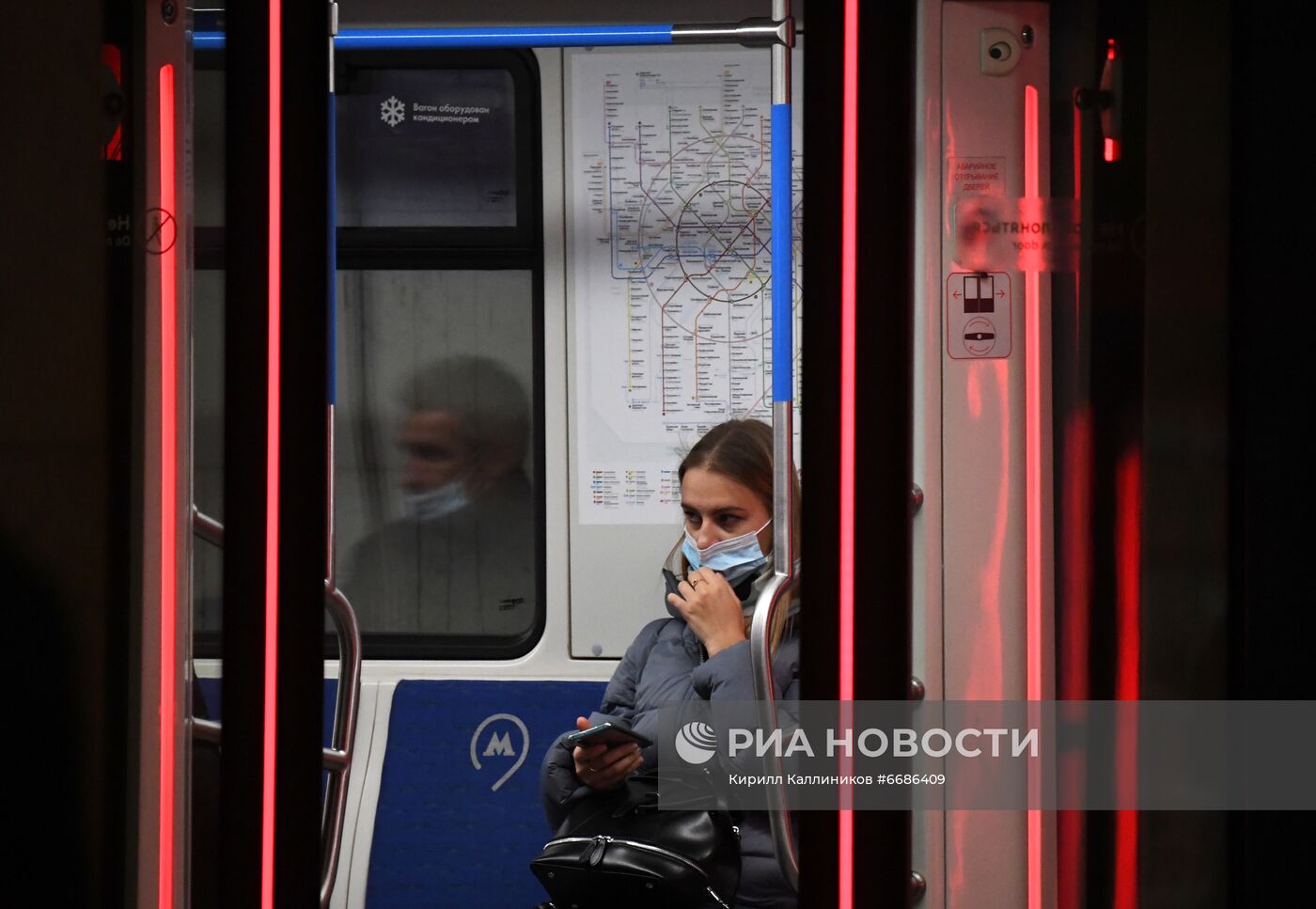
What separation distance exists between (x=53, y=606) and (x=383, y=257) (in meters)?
A: 2.03

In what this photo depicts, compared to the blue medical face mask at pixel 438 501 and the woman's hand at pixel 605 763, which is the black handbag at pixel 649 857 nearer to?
the woman's hand at pixel 605 763

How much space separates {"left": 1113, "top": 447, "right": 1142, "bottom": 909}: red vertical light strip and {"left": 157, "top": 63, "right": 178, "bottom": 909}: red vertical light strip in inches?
42.3

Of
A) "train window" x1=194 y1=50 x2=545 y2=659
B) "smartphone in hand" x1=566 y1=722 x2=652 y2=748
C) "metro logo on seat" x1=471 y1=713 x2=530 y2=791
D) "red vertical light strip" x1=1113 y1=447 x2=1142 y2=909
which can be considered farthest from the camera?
"train window" x1=194 y1=50 x2=545 y2=659

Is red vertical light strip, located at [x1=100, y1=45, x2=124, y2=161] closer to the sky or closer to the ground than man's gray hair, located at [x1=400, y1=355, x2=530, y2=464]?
closer to the sky

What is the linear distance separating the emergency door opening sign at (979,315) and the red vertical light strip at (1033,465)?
3 centimetres

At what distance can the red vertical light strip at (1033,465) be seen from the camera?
1.37 meters

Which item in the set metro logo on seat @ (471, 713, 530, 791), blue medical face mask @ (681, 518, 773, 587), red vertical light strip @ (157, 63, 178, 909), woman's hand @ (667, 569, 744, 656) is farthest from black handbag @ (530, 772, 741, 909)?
red vertical light strip @ (157, 63, 178, 909)

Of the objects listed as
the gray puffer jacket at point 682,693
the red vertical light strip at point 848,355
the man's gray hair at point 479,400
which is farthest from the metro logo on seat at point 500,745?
the red vertical light strip at point 848,355

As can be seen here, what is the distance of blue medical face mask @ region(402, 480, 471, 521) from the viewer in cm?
323

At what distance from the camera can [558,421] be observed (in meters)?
3.12

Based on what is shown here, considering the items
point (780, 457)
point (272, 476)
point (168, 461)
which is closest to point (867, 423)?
point (780, 457)

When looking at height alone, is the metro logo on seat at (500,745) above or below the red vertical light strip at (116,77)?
below

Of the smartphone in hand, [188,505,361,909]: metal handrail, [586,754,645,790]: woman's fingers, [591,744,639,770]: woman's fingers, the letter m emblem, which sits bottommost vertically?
the letter m emblem

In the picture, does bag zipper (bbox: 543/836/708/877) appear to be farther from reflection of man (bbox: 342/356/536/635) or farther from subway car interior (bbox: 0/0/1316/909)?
reflection of man (bbox: 342/356/536/635)
